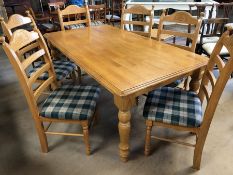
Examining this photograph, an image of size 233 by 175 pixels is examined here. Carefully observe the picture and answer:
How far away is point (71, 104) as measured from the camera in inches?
61.6

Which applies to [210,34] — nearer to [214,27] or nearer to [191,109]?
[214,27]

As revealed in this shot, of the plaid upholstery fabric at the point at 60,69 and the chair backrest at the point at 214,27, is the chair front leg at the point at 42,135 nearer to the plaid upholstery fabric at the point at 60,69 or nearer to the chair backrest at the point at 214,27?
the plaid upholstery fabric at the point at 60,69

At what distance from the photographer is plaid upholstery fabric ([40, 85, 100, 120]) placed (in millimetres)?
1500

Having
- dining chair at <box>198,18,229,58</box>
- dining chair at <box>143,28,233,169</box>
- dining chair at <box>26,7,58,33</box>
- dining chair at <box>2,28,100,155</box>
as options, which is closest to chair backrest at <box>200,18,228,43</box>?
dining chair at <box>198,18,229,58</box>

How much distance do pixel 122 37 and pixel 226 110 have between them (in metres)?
1.39

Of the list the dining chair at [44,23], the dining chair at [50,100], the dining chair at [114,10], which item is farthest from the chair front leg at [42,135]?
the dining chair at [114,10]

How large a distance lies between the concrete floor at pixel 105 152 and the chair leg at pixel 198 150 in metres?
0.06

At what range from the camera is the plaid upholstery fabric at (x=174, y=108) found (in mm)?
1422

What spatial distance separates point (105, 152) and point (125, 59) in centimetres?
82

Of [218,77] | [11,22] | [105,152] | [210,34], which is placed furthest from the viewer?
[210,34]

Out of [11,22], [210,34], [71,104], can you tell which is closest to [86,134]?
[71,104]

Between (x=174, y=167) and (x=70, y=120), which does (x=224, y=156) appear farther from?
(x=70, y=120)

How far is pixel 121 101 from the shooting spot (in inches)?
50.2

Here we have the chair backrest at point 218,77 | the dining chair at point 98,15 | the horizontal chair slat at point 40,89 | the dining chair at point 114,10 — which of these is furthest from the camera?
the dining chair at point 114,10
